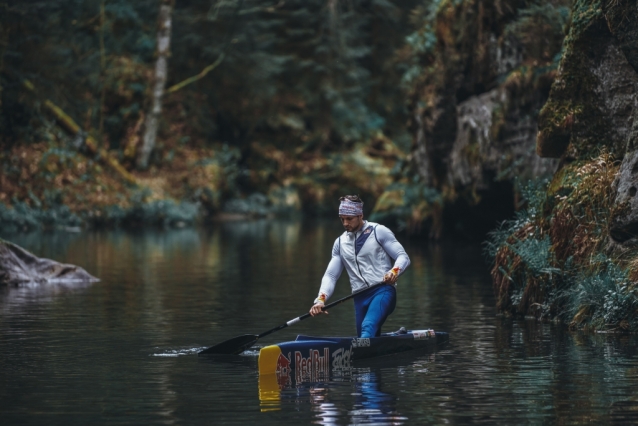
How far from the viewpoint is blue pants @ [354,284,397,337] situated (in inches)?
Answer: 531

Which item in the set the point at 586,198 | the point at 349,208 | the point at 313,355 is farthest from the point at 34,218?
the point at 313,355

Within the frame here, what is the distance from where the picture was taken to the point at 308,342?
40.6 ft

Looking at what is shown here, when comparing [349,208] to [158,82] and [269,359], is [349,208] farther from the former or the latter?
[158,82]

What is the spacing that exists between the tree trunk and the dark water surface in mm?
26716

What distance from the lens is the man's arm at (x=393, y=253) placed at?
13.3 metres

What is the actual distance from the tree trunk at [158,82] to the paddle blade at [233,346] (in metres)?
38.3

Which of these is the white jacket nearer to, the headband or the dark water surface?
the headband

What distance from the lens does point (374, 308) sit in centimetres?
1358

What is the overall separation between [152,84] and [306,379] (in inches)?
1602

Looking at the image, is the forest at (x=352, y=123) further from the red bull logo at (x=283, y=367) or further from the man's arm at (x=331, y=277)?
the red bull logo at (x=283, y=367)

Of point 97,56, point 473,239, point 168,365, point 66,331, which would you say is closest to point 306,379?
point 168,365

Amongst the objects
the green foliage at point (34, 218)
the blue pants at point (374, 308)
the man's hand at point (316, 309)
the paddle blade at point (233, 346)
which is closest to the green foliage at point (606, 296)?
the blue pants at point (374, 308)

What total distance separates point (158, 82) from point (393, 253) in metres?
38.8

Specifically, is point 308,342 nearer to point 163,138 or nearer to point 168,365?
point 168,365
